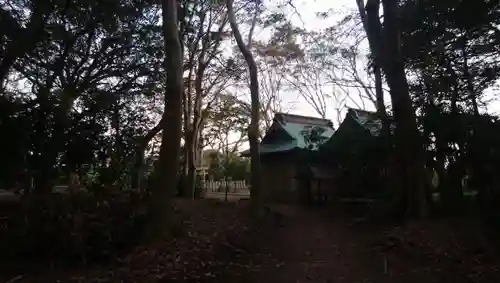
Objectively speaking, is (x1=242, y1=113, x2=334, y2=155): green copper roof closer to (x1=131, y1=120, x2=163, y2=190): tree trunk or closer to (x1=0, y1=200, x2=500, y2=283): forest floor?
(x1=131, y1=120, x2=163, y2=190): tree trunk

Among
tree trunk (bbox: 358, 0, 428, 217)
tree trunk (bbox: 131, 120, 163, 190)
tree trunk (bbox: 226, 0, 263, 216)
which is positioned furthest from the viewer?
tree trunk (bbox: 131, 120, 163, 190)

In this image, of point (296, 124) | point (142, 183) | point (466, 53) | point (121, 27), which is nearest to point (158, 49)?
point (121, 27)

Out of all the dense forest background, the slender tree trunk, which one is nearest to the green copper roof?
the dense forest background

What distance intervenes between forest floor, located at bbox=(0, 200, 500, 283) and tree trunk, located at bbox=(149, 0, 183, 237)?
0.55 m

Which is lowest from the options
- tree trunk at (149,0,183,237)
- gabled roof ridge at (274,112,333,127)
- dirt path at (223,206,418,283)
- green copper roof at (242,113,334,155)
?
dirt path at (223,206,418,283)

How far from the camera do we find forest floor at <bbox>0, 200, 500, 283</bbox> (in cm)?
720

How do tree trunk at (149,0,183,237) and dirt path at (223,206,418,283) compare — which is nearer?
dirt path at (223,206,418,283)

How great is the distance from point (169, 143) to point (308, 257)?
329cm

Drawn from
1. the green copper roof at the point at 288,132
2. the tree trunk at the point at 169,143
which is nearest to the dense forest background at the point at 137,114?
the tree trunk at the point at 169,143

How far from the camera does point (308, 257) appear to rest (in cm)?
845

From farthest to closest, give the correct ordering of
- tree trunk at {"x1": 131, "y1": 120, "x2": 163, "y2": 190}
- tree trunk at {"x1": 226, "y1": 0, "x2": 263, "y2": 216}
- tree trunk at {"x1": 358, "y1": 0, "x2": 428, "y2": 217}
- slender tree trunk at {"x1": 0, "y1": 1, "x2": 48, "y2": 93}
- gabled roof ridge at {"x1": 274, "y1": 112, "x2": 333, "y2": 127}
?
gabled roof ridge at {"x1": 274, "y1": 112, "x2": 333, "y2": 127} < tree trunk at {"x1": 131, "y1": 120, "x2": 163, "y2": 190} < tree trunk at {"x1": 226, "y1": 0, "x2": 263, "y2": 216} < tree trunk at {"x1": 358, "y1": 0, "x2": 428, "y2": 217} < slender tree trunk at {"x1": 0, "y1": 1, "x2": 48, "y2": 93}

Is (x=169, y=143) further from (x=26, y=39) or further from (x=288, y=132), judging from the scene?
(x=288, y=132)

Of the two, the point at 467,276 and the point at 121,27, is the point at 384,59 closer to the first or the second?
the point at 467,276

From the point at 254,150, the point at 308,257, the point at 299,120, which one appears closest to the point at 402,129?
the point at 254,150
